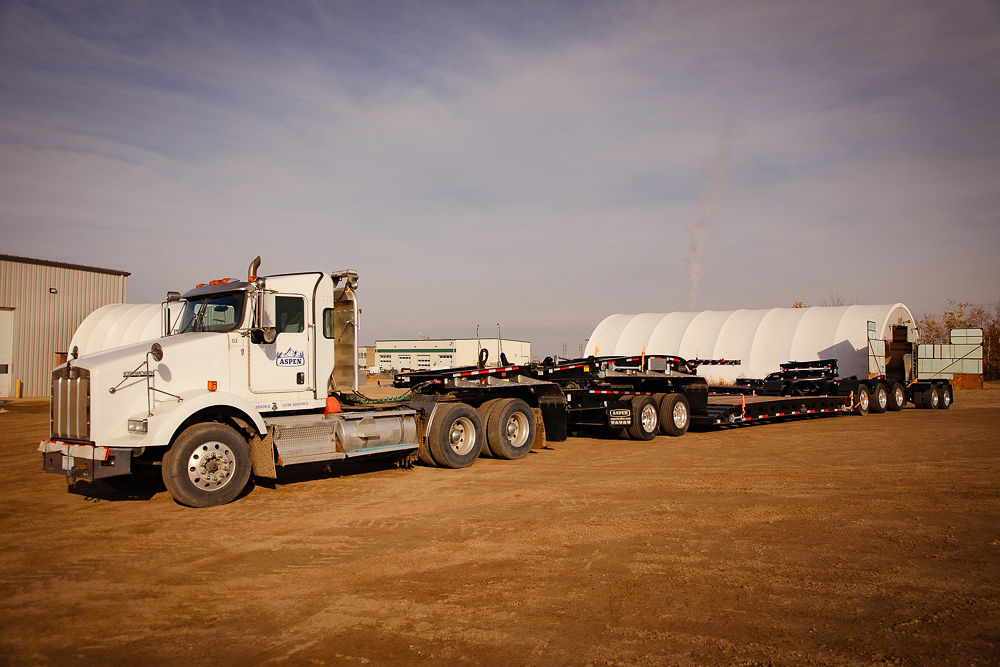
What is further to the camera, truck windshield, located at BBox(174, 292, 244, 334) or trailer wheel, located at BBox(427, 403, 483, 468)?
trailer wheel, located at BBox(427, 403, 483, 468)

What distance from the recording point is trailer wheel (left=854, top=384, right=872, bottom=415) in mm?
21750

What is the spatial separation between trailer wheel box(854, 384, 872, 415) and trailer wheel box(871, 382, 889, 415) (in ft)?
2.36

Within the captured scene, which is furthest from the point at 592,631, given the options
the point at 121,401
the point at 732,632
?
the point at 121,401

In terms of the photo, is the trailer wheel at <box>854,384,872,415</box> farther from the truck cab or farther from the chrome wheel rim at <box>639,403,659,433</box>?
the truck cab

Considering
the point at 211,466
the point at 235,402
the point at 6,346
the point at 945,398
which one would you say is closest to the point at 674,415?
the point at 235,402

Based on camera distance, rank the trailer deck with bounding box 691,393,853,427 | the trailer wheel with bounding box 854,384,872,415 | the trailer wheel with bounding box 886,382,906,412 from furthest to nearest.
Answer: the trailer wheel with bounding box 886,382,906,412 → the trailer wheel with bounding box 854,384,872,415 → the trailer deck with bounding box 691,393,853,427

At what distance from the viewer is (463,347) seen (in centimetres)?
5581

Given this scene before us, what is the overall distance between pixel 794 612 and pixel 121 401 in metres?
7.67

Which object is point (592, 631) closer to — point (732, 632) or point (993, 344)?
point (732, 632)

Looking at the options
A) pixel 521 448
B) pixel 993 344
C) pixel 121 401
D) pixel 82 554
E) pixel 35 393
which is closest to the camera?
pixel 82 554

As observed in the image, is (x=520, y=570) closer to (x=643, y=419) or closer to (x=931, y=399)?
(x=643, y=419)

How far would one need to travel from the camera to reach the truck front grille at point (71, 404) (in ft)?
27.9

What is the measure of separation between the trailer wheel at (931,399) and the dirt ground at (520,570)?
53.3 feet

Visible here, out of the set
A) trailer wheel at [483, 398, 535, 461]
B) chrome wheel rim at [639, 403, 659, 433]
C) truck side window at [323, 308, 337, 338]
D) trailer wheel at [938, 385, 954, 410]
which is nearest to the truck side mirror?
truck side window at [323, 308, 337, 338]
